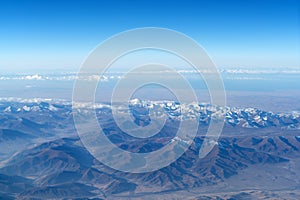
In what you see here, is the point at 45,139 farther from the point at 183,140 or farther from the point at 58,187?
the point at 58,187

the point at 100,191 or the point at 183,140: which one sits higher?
the point at 183,140

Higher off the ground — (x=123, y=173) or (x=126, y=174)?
(x=123, y=173)

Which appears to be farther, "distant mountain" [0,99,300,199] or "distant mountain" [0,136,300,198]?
"distant mountain" [0,136,300,198]

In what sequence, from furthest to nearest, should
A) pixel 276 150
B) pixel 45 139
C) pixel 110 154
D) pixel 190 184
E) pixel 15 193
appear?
pixel 45 139 → pixel 276 150 → pixel 110 154 → pixel 190 184 → pixel 15 193

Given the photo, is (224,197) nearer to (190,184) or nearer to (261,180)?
(190,184)

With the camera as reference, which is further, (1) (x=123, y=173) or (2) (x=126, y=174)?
(1) (x=123, y=173)

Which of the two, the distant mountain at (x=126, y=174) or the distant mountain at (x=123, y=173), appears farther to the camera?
the distant mountain at (x=126, y=174)

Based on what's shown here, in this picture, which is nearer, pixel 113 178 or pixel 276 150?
pixel 113 178

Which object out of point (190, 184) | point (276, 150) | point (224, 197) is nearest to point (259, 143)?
point (276, 150)

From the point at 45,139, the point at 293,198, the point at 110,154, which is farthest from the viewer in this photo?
the point at 45,139
